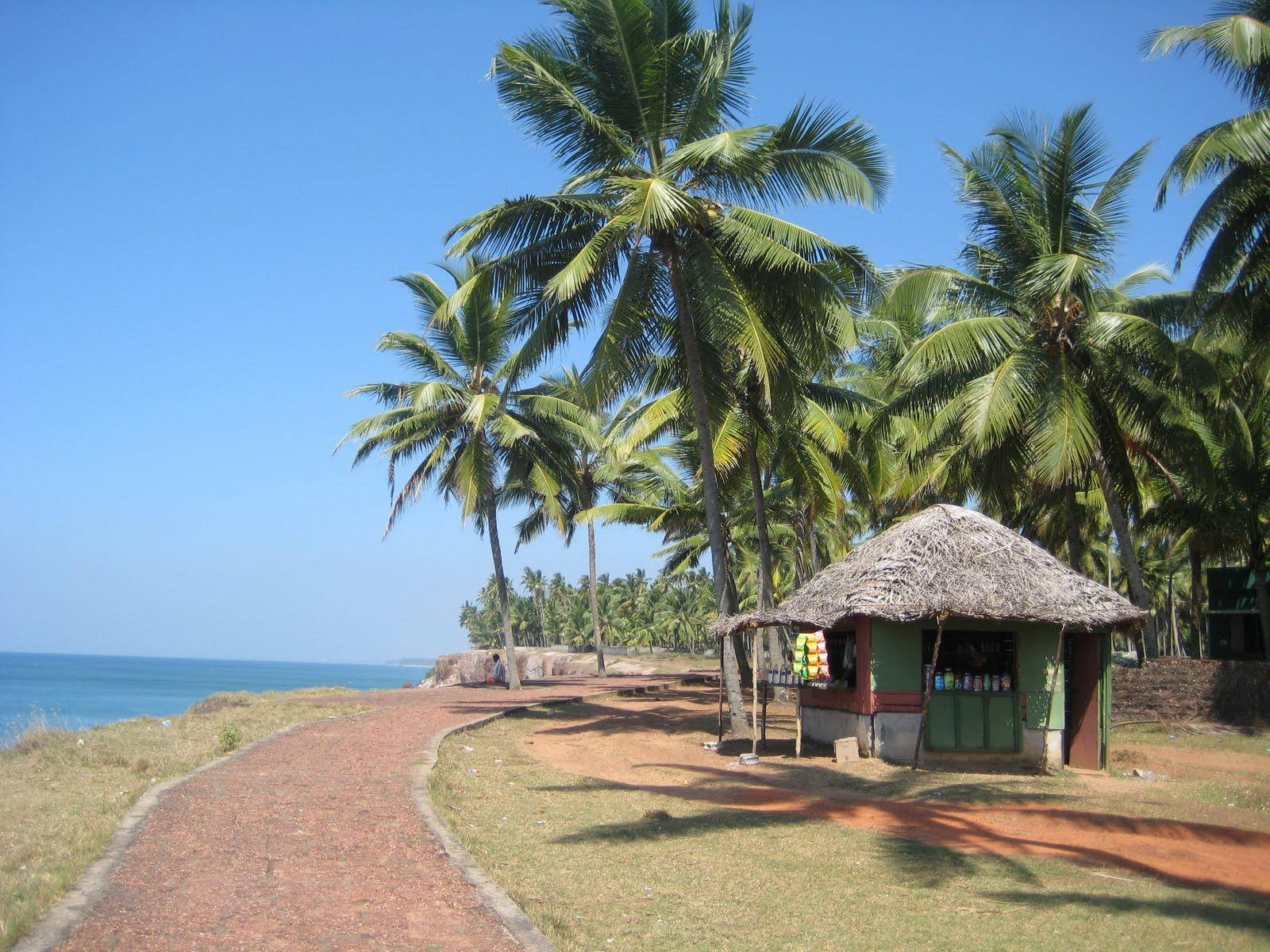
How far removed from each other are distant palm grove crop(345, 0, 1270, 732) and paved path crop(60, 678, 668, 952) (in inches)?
287

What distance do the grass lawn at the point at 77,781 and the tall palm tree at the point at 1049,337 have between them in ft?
43.5

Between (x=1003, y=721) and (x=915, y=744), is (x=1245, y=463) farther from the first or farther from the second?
(x=915, y=744)

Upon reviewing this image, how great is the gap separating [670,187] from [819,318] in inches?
135

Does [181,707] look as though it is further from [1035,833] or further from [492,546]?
[1035,833]

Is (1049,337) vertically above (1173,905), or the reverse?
(1049,337)

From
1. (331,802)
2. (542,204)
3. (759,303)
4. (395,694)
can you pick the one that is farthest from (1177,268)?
(395,694)

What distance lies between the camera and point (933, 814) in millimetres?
11023

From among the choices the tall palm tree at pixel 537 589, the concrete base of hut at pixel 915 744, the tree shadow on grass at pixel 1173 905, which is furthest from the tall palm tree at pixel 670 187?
the tall palm tree at pixel 537 589

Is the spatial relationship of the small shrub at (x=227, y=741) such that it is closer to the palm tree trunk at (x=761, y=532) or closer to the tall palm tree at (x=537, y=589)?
the palm tree trunk at (x=761, y=532)

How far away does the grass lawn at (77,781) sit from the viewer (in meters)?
Result: 7.43

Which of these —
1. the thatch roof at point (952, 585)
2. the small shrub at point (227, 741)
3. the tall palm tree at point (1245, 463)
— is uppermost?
the tall palm tree at point (1245, 463)

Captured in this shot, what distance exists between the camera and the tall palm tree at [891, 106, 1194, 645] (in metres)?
17.7

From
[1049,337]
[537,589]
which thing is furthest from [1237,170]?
[537,589]

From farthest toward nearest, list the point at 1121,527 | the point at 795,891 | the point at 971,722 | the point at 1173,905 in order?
the point at 1121,527 < the point at 971,722 < the point at 795,891 < the point at 1173,905
